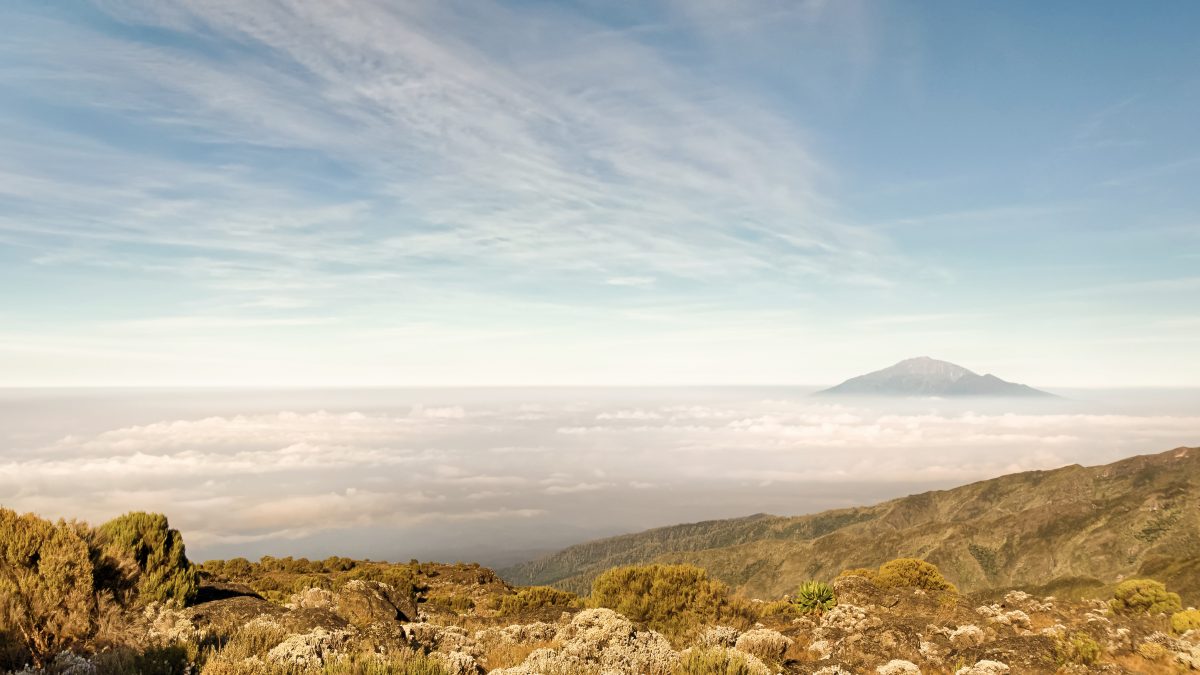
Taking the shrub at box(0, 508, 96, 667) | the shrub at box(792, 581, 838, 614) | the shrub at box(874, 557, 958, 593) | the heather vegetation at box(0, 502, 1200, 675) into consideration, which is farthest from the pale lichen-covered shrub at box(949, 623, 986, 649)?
the shrub at box(874, 557, 958, 593)

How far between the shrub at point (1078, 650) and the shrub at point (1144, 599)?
78.3 ft

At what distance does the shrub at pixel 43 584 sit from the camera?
9.77 m

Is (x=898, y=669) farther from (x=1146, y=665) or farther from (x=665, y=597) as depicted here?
(x=665, y=597)

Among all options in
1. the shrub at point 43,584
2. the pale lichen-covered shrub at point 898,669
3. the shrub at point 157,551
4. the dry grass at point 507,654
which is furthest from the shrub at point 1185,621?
the shrub at point 157,551

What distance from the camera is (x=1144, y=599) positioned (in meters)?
34.3

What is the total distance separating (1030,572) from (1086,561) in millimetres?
14261

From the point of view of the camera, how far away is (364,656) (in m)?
9.45

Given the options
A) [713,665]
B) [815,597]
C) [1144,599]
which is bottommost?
[1144,599]

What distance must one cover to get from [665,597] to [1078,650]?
35.2 ft

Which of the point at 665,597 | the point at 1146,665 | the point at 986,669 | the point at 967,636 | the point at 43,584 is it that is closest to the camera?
the point at 43,584

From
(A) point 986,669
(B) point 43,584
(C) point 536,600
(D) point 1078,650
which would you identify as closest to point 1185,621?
(D) point 1078,650

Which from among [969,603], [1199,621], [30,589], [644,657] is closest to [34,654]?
[30,589]

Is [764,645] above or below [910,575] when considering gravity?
above

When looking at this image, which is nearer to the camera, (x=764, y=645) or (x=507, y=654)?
(x=507, y=654)
